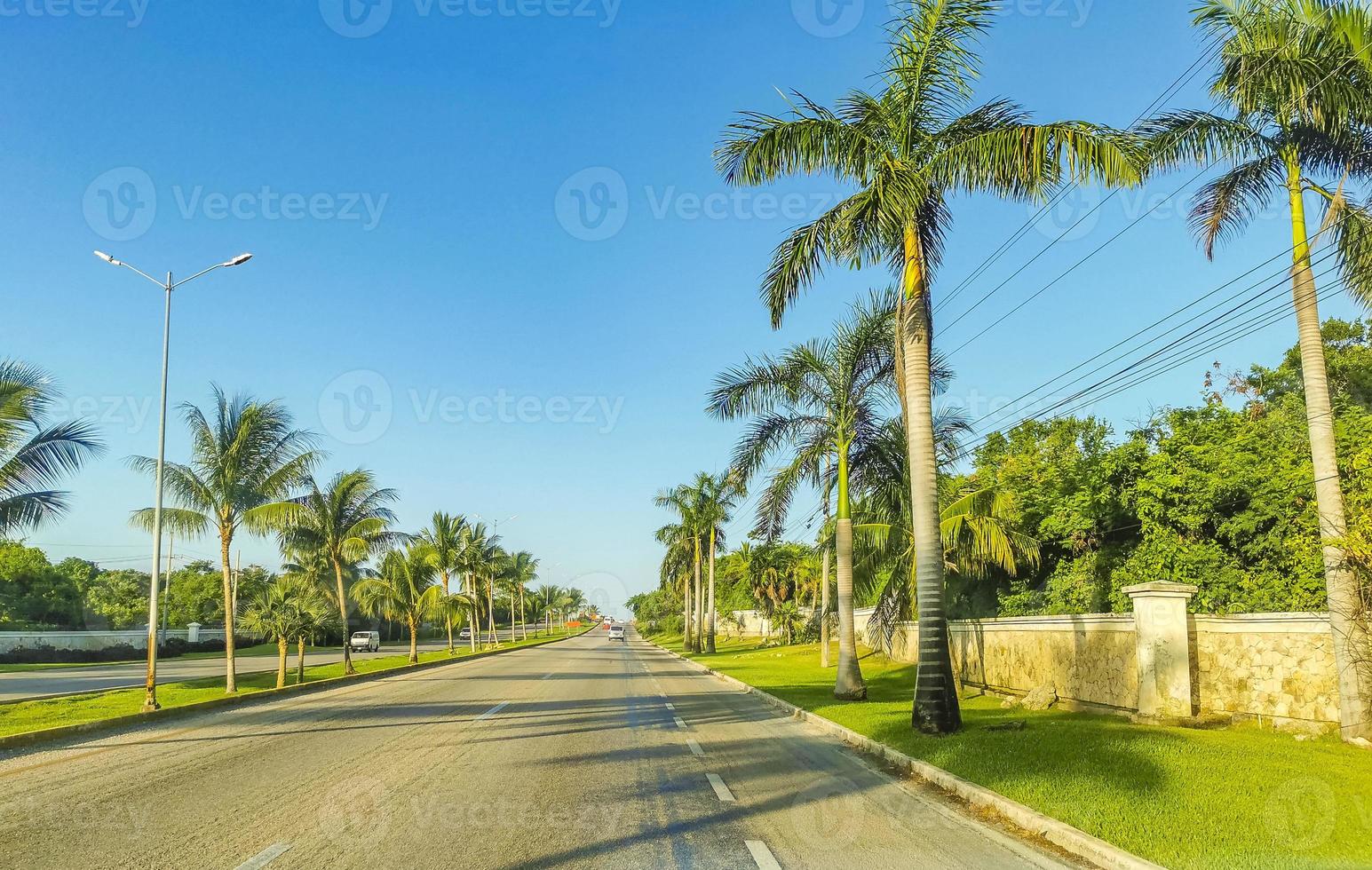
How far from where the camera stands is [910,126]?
15.7m

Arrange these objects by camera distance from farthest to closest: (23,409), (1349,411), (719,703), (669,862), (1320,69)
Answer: (719,703)
(1349,411)
(23,409)
(1320,69)
(669,862)

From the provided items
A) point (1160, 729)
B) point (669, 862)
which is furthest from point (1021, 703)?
point (669, 862)

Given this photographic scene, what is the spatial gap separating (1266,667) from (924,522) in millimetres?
5699

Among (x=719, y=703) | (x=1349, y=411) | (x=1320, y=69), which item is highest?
(x=1320, y=69)

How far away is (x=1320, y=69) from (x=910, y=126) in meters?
5.94

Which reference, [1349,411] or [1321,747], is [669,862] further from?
[1349,411]

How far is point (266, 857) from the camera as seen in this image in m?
6.72

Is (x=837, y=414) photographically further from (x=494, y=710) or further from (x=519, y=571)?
(x=519, y=571)

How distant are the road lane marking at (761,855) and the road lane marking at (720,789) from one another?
1.77 metres

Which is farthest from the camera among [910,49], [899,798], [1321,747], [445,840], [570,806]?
[910,49]

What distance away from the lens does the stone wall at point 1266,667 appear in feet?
44.6

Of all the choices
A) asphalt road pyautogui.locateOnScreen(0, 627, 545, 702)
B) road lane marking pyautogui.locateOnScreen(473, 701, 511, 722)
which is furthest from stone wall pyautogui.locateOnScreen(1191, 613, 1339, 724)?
asphalt road pyautogui.locateOnScreen(0, 627, 545, 702)

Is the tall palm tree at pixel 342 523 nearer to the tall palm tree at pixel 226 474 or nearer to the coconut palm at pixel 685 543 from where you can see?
the tall palm tree at pixel 226 474

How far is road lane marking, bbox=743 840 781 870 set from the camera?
6.79 m
